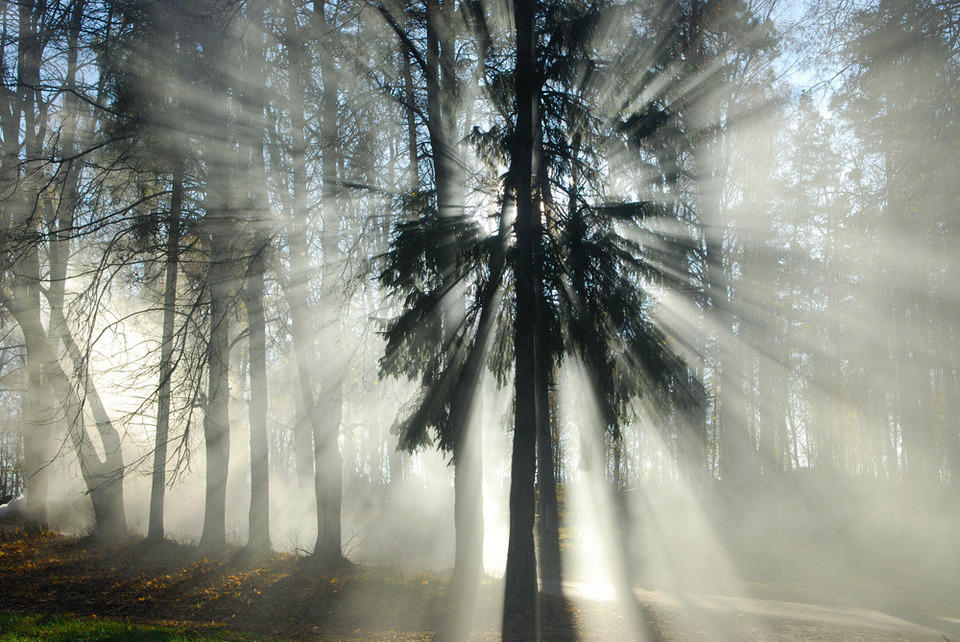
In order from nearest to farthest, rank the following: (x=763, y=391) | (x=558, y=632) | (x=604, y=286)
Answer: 1. (x=558, y=632)
2. (x=604, y=286)
3. (x=763, y=391)

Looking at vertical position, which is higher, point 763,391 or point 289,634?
point 763,391

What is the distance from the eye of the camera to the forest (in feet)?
28.5

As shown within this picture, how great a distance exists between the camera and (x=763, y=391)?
1886 cm

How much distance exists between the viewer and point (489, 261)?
881 cm

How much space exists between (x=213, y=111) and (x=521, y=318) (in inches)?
275

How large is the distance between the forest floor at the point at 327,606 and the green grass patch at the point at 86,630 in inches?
2.5

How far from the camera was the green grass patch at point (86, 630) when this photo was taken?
6.24 metres

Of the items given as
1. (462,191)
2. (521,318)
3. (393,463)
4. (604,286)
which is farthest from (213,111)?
(393,463)

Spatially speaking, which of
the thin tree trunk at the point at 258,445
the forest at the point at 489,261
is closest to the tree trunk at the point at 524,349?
the forest at the point at 489,261

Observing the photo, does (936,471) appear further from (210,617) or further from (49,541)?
(49,541)

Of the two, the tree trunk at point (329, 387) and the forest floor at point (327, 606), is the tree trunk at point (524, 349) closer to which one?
the forest floor at point (327, 606)

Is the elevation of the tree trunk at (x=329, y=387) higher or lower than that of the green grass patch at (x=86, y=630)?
higher

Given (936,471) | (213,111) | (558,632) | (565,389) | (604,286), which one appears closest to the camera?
(558,632)

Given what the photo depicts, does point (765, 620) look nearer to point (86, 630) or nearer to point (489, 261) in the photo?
point (489, 261)
